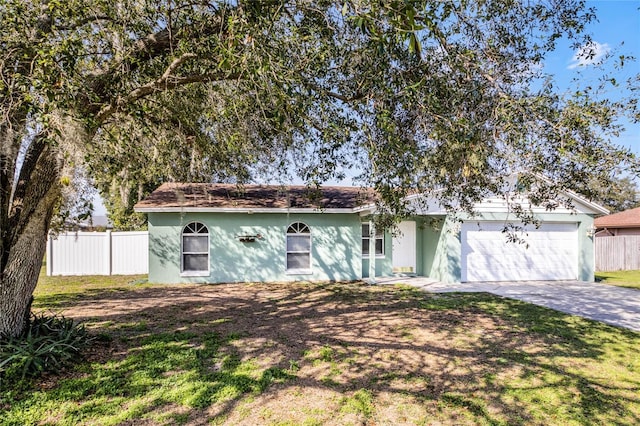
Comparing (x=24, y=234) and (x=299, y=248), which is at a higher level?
(x=24, y=234)

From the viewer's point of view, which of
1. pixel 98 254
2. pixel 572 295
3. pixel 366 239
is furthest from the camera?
pixel 98 254

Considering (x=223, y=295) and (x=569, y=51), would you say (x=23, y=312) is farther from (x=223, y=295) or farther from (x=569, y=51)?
(x=569, y=51)

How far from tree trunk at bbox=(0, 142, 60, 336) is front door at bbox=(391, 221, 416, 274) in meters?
13.2

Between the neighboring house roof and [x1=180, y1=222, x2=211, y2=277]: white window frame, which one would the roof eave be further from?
the neighboring house roof

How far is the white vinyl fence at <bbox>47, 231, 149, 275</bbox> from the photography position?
45.7 feet

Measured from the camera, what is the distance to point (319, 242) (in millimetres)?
13203

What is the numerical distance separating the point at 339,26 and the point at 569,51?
338 centimetres

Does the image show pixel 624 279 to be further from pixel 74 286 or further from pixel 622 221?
pixel 74 286

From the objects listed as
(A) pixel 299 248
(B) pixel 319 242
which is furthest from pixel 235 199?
(B) pixel 319 242

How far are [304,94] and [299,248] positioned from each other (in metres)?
8.84

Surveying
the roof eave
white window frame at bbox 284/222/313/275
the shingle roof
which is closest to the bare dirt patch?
white window frame at bbox 284/222/313/275

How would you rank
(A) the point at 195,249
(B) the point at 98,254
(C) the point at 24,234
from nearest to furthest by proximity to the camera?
(C) the point at 24,234, (A) the point at 195,249, (B) the point at 98,254

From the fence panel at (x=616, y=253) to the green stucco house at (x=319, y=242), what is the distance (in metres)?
5.46

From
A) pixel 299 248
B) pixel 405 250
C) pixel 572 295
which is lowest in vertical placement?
pixel 572 295
